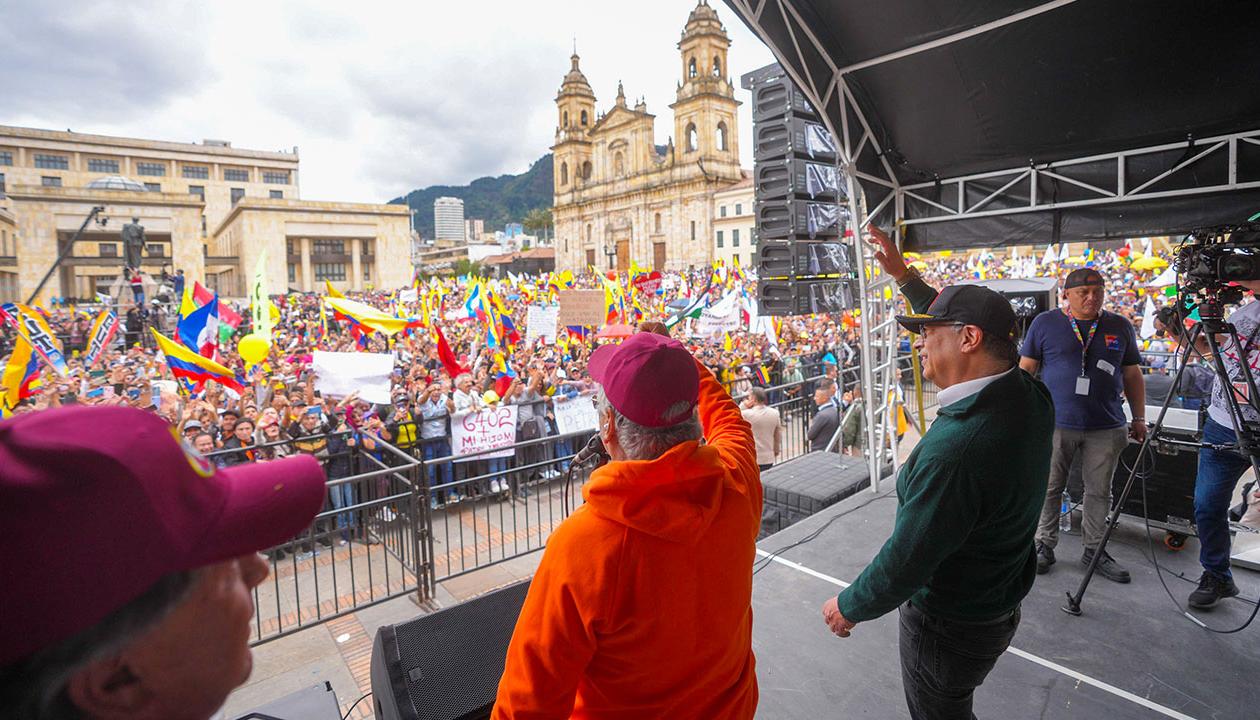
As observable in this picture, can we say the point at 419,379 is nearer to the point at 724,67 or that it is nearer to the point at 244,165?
the point at 724,67

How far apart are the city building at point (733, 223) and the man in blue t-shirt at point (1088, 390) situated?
62.2 m

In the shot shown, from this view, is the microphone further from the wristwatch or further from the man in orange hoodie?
the wristwatch

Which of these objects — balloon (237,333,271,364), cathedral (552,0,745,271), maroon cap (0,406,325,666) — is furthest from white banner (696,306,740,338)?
cathedral (552,0,745,271)

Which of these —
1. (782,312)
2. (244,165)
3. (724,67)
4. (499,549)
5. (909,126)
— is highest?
(724,67)

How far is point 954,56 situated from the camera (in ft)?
14.0

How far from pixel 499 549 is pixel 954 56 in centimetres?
599

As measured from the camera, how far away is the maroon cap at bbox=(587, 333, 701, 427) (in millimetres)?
1583

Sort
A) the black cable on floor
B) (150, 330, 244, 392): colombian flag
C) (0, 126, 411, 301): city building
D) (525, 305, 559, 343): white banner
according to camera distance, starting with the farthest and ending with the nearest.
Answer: (0, 126, 411, 301): city building → (525, 305, 559, 343): white banner → (150, 330, 244, 392): colombian flag → the black cable on floor

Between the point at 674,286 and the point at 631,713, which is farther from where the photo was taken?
the point at 674,286

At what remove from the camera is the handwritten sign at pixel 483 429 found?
8031 mm

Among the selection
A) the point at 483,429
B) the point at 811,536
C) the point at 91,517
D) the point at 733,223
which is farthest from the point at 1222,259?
the point at 733,223

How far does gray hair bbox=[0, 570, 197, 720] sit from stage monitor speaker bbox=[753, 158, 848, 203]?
21.3ft

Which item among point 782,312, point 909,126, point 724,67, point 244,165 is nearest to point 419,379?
point 782,312

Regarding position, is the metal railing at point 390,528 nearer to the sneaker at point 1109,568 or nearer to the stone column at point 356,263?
the sneaker at point 1109,568
